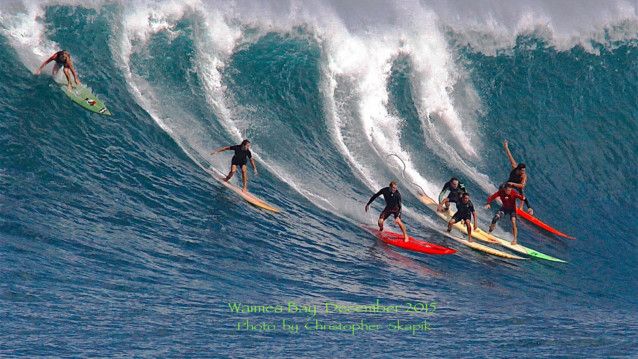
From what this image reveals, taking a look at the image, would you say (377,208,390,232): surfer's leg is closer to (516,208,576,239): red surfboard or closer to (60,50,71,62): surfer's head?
(516,208,576,239): red surfboard

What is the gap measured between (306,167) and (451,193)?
3.17 m

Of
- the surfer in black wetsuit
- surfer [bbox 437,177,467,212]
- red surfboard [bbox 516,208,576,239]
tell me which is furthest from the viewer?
red surfboard [bbox 516,208,576,239]

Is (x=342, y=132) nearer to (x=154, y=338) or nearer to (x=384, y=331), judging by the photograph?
(x=384, y=331)

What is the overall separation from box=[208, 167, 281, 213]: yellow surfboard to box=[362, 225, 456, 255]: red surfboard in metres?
1.94

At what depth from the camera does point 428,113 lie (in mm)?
25578

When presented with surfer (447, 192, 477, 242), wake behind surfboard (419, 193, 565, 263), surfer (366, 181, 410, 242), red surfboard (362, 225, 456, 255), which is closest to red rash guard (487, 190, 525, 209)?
wake behind surfboard (419, 193, 565, 263)

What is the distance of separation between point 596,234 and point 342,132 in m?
6.09

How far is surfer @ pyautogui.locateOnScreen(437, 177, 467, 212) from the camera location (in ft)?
68.0

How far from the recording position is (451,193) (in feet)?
68.6

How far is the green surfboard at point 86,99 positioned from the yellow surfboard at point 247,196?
2.84 metres

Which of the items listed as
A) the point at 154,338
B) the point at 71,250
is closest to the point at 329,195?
the point at 71,250

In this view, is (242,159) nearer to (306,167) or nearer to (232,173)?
(232,173)

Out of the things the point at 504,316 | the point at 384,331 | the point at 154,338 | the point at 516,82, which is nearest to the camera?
the point at 154,338

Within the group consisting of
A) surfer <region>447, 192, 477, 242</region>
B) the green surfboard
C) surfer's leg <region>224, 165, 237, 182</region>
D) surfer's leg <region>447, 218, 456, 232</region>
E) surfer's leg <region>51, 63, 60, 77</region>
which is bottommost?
surfer's leg <region>447, 218, 456, 232</region>
